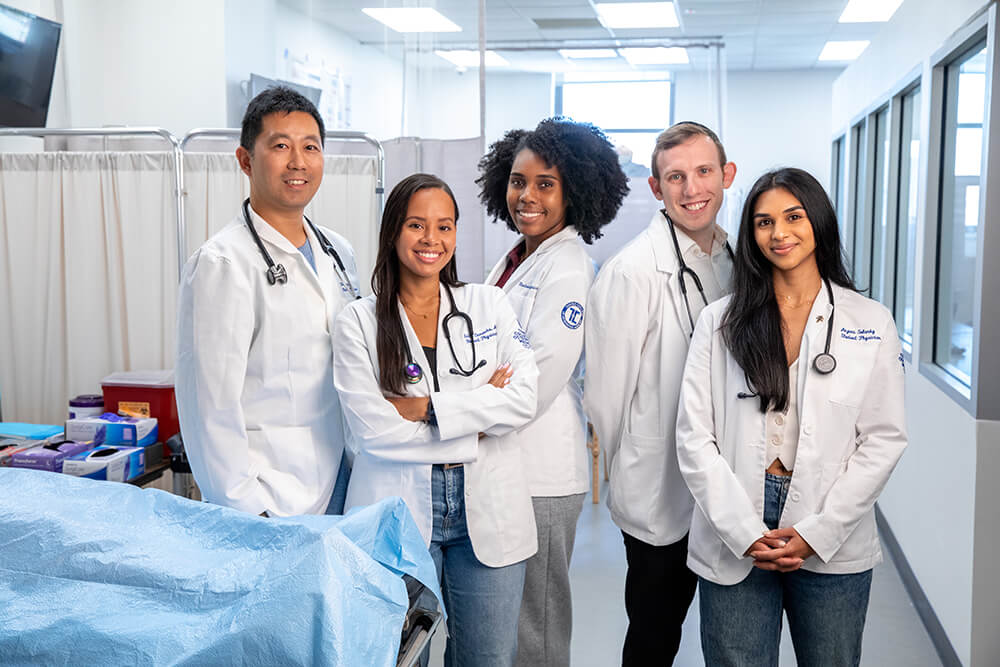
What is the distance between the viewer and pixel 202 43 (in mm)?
5238

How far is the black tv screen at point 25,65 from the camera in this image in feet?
12.6

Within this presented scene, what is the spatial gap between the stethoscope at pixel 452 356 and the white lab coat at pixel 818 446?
1.50ft

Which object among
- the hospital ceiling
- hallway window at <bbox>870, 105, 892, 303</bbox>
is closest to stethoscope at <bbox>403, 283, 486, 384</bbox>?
the hospital ceiling

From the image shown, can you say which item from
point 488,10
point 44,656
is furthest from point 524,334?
point 488,10

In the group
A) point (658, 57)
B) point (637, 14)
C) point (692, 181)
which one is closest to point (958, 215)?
point (692, 181)

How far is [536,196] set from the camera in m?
2.18

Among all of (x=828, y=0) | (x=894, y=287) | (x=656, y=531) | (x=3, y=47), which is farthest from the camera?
(x=828, y=0)

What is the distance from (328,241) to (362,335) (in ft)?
1.30

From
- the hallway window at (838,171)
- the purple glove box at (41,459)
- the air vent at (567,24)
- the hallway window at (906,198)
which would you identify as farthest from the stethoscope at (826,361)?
the air vent at (567,24)

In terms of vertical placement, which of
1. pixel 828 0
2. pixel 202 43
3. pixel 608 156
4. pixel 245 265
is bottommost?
pixel 245 265

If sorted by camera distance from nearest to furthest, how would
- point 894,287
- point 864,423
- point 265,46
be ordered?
point 864,423 → point 894,287 → point 265,46

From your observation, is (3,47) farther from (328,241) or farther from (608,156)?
(608,156)

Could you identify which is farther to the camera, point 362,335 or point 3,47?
point 3,47

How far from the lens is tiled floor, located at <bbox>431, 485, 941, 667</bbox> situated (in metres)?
2.88
